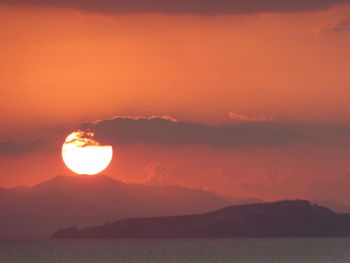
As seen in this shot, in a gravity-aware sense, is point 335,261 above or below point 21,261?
below

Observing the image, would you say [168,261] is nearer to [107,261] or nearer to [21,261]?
[107,261]

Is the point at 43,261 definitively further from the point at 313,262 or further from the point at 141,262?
the point at 313,262

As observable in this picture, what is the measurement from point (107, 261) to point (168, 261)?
1355 cm

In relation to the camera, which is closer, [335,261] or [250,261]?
[335,261]

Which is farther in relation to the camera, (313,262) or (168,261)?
(168,261)

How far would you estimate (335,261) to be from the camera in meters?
177

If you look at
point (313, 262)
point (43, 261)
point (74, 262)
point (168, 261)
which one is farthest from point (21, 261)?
point (313, 262)

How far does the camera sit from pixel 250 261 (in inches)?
→ 7436

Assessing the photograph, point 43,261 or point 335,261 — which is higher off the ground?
point 43,261

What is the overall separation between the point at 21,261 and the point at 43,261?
496 cm

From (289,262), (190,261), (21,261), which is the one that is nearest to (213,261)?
(190,261)

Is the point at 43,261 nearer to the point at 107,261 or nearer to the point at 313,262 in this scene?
the point at 107,261

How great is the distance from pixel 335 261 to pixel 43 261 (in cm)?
6605

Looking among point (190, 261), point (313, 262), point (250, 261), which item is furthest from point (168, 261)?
point (313, 262)
